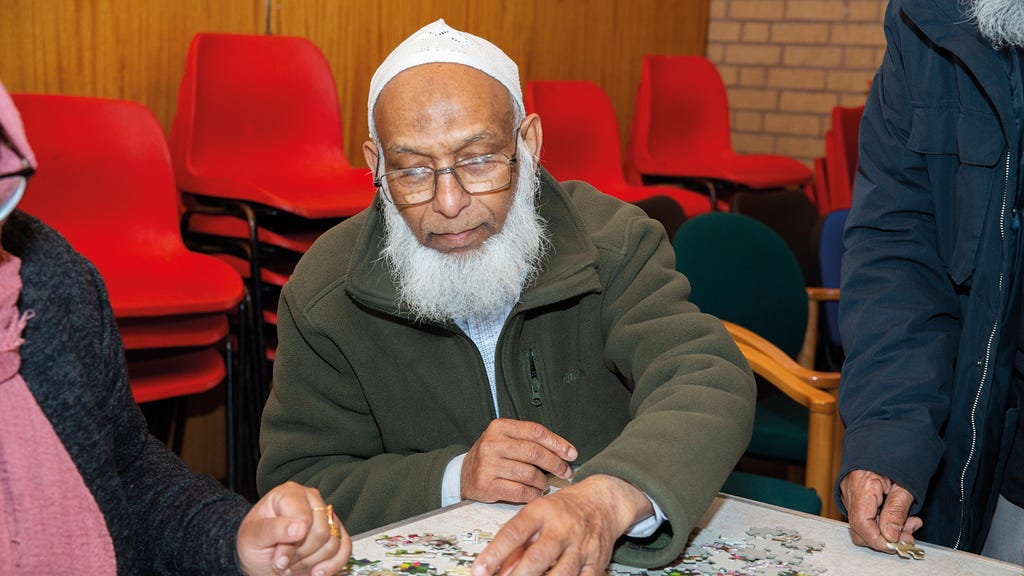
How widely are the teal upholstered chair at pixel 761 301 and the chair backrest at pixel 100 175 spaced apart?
1826 millimetres

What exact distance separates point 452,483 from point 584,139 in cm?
427

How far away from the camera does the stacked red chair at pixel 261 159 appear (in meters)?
4.08

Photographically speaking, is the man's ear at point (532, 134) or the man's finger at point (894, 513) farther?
the man's ear at point (532, 134)

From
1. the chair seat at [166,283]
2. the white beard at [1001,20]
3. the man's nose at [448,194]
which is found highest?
the white beard at [1001,20]

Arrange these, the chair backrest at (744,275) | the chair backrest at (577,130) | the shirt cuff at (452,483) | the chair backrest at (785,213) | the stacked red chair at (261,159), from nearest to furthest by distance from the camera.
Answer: the shirt cuff at (452,483)
the chair backrest at (744,275)
the stacked red chair at (261,159)
the chair backrest at (785,213)
the chair backrest at (577,130)

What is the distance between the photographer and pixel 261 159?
455 centimetres

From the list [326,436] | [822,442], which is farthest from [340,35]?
[326,436]

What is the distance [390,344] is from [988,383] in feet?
3.76

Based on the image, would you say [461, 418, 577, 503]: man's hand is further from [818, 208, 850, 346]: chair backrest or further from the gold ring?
[818, 208, 850, 346]: chair backrest

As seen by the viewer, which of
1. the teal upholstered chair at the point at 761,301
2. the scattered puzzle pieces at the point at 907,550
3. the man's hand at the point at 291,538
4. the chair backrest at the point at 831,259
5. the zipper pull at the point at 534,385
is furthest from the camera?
the chair backrest at the point at 831,259

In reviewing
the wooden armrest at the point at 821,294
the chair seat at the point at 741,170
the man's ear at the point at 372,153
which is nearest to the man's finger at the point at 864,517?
the man's ear at the point at 372,153

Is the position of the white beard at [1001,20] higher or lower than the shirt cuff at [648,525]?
higher

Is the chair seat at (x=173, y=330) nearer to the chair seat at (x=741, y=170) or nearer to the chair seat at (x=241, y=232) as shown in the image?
the chair seat at (x=241, y=232)

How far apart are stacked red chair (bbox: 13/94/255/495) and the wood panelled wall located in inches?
22.5
